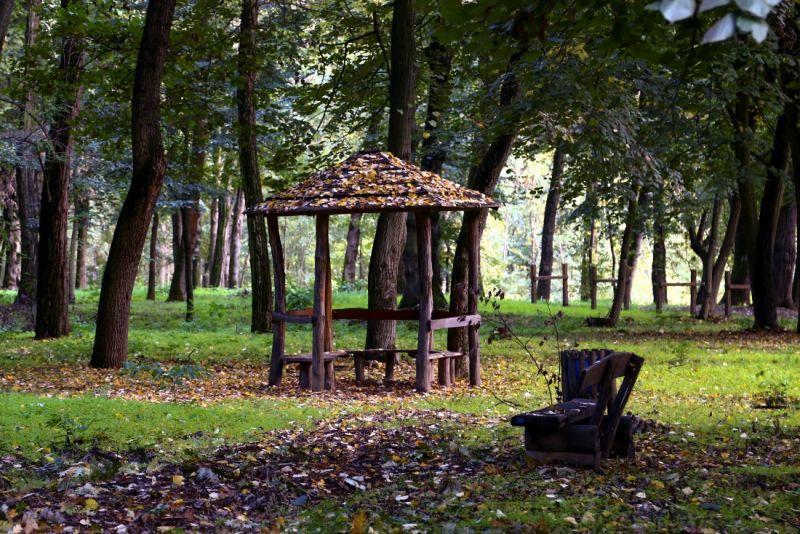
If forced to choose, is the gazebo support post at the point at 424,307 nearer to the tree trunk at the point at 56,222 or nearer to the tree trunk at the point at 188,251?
the tree trunk at the point at 56,222

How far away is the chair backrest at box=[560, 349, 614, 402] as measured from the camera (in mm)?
8094

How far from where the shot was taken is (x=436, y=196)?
38.7 ft

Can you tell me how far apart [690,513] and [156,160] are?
972cm

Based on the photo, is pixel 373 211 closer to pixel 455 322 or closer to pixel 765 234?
pixel 455 322

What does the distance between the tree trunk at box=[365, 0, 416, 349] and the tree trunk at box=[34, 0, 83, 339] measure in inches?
231

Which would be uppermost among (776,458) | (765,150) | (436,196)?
(765,150)

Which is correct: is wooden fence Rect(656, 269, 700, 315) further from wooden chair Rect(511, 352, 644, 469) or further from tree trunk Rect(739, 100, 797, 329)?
wooden chair Rect(511, 352, 644, 469)

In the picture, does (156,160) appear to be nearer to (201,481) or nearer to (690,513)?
(201,481)

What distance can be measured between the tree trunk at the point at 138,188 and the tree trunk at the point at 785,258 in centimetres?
2103

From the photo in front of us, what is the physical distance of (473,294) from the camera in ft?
43.1

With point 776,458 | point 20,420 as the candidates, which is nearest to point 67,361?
point 20,420

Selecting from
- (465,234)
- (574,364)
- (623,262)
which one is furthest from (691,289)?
(574,364)

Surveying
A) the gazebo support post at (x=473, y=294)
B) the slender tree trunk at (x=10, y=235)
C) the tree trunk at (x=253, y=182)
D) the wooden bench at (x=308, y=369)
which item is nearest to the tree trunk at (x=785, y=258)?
the tree trunk at (x=253, y=182)

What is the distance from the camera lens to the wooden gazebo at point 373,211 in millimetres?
11828
